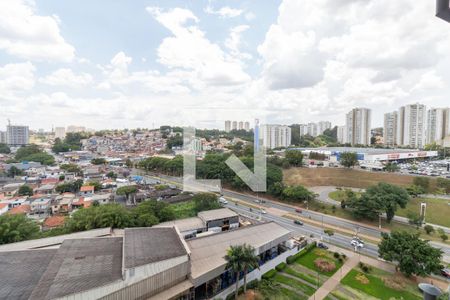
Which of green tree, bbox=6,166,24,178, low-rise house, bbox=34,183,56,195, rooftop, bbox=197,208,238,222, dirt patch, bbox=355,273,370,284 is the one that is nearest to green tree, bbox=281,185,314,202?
rooftop, bbox=197,208,238,222

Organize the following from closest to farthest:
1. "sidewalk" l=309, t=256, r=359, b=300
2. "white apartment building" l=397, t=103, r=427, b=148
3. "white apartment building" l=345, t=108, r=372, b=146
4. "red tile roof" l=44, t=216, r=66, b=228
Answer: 1. "sidewalk" l=309, t=256, r=359, b=300
2. "red tile roof" l=44, t=216, r=66, b=228
3. "white apartment building" l=397, t=103, r=427, b=148
4. "white apartment building" l=345, t=108, r=372, b=146

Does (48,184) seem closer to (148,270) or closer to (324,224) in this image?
(148,270)

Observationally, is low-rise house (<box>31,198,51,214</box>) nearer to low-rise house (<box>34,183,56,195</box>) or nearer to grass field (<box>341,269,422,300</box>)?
low-rise house (<box>34,183,56,195</box>)

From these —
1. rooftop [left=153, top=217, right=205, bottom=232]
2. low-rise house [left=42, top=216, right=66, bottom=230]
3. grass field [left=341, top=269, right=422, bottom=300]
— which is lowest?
grass field [left=341, top=269, right=422, bottom=300]

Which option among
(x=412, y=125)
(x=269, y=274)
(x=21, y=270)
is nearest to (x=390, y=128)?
(x=412, y=125)

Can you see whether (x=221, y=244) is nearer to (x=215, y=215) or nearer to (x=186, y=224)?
(x=186, y=224)

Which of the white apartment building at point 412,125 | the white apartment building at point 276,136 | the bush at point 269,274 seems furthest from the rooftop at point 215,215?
the white apartment building at point 412,125
